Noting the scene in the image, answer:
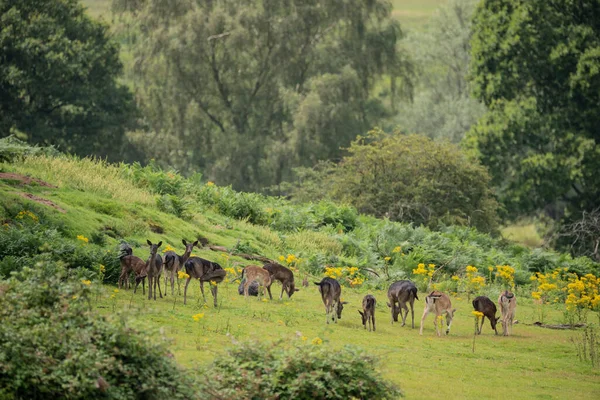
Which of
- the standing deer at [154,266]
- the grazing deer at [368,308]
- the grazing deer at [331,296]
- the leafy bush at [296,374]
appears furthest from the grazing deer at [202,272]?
the leafy bush at [296,374]

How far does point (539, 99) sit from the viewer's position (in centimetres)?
4981

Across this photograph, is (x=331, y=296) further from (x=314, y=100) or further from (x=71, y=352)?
(x=314, y=100)

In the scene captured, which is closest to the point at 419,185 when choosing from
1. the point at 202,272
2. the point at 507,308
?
the point at 507,308

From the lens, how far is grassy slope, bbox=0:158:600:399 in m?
15.4

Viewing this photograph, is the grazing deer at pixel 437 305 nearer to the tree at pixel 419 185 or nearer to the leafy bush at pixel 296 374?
A: the leafy bush at pixel 296 374

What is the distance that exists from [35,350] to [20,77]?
4417 centimetres

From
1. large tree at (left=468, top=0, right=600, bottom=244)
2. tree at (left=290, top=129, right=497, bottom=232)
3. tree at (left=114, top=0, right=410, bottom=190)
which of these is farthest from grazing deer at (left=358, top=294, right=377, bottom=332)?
tree at (left=114, top=0, right=410, bottom=190)

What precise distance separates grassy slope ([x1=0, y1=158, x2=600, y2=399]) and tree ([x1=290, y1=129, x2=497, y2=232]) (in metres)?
15.8

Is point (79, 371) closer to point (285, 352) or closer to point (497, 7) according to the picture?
point (285, 352)

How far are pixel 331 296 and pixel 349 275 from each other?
705 cm

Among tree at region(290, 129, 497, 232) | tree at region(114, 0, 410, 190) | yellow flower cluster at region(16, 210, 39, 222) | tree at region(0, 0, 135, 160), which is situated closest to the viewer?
yellow flower cluster at region(16, 210, 39, 222)

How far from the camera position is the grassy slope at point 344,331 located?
50.5 ft

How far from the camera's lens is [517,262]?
1298 inches

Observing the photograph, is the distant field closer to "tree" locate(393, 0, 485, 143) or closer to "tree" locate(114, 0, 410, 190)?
"tree" locate(393, 0, 485, 143)
